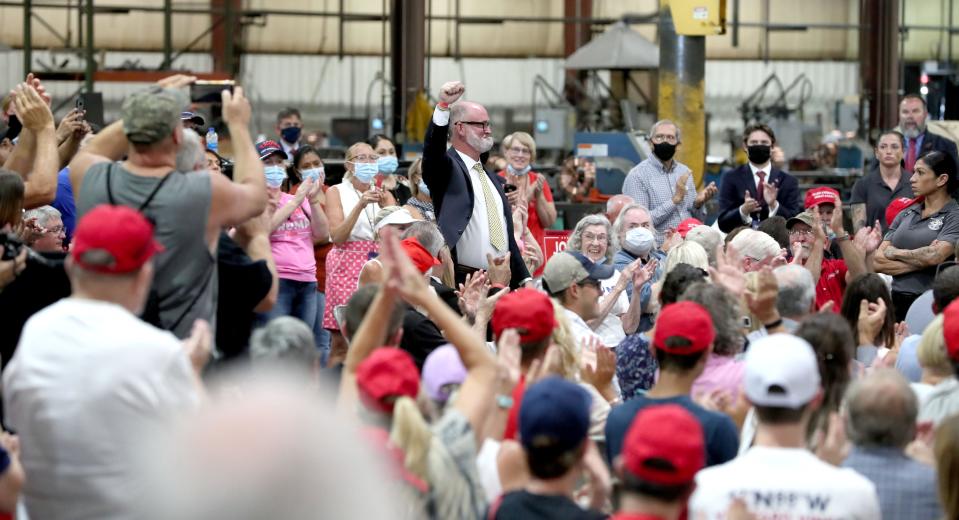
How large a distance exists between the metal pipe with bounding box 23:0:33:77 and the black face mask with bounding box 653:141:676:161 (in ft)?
52.2

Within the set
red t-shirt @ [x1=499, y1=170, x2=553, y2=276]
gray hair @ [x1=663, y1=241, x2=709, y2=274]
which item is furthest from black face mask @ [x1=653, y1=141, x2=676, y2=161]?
gray hair @ [x1=663, y1=241, x2=709, y2=274]

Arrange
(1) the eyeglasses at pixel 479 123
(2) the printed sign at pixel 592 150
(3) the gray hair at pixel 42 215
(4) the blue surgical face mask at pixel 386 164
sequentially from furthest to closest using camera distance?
(2) the printed sign at pixel 592 150, (4) the blue surgical face mask at pixel 386 164, (1) the eyeglasses at pixel 479 123, (3) the gray hair at pixel 42 215

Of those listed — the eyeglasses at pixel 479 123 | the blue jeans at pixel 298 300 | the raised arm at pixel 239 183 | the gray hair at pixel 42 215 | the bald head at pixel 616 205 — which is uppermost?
the eyeglasses at pixel 479 123

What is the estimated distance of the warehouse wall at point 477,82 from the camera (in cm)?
2678

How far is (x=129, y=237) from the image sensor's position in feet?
12.4

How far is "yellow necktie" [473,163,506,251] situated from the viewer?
824 cm

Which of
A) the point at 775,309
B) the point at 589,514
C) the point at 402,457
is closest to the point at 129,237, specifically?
the point at 402,457

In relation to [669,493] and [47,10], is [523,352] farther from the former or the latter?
[47,10]

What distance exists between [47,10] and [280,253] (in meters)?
18.5

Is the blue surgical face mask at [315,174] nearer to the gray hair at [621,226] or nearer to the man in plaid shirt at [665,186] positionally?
the gray hair at [621,226]

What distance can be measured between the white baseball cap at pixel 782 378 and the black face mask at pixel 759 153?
6.79 metres

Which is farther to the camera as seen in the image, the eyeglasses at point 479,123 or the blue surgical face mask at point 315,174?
the blue surgical face mask at point 315,174

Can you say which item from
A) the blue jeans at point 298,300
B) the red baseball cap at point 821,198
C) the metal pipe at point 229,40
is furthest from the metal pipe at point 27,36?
the red baseball cap at point 821,198

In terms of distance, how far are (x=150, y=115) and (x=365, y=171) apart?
4554 mm
